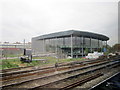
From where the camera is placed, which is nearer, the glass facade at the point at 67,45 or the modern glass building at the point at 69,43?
the modern glass building at the point at 69,43

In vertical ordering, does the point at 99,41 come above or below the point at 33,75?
above

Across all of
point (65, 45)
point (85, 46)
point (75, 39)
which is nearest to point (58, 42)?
point (65, 45)

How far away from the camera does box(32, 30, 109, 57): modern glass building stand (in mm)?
36719

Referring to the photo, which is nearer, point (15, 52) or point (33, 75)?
point (33, 75)

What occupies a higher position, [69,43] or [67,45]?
[69,43]

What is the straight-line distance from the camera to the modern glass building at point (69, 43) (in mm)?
36719

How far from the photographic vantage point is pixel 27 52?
18.1 metres

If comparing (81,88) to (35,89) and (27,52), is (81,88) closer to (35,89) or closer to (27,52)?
(35,89)

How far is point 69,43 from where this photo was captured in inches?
1513

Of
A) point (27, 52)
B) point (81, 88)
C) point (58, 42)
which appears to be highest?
point (58, 42)

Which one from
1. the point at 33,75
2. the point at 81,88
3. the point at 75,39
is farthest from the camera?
the point at 75,39

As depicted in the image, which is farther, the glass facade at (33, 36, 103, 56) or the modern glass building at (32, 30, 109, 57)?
the glass facade at (33, 36, 103, 56)

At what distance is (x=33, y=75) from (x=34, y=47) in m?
48.9

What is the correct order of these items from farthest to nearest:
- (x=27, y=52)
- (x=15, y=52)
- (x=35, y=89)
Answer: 1. (x=15, y=52)
2. (x=27, y=52)
3. (x=35, y=89)
